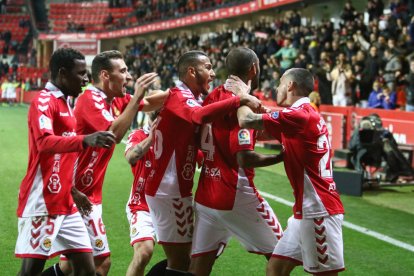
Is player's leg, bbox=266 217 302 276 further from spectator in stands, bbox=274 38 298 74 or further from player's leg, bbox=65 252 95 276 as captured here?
spectator in stands, bbox=274 38 298 74

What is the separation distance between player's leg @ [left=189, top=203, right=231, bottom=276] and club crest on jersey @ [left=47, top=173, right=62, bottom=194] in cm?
104

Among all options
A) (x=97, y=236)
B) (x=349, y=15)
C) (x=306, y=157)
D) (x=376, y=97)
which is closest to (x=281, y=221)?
(x=97, y=236)

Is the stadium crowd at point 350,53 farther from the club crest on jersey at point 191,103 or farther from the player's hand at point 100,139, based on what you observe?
the player's hand at point 100,139

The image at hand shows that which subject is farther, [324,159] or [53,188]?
[324,159]

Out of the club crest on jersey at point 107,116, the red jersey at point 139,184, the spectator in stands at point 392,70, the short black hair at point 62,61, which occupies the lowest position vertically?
the red jersey at point 139,184

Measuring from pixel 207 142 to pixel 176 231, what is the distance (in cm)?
69

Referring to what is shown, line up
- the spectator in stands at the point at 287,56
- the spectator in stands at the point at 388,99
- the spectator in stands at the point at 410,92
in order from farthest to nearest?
the spectator in stands at the point at 287,56 → the spectator in stands at the point at 388,99 → the spectator in stands at the point at 410,92

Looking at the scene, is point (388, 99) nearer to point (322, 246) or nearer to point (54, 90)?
point (322, 246)

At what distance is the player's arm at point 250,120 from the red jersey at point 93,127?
92 cm

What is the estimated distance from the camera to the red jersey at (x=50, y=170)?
15.5 ft

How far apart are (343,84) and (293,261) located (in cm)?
1359

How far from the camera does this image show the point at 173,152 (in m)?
5.38

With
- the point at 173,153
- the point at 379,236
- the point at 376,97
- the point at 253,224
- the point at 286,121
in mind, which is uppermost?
the point at 376,97

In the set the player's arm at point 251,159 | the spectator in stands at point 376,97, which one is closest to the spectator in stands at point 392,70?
the spectator in stands at point 376,97
